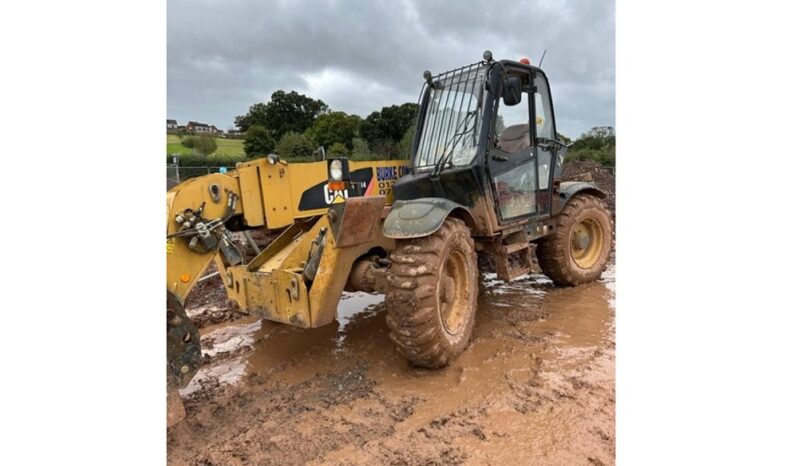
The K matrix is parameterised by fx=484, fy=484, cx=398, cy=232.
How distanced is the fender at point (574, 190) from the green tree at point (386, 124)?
→ 19.6m

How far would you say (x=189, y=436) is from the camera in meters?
2.91

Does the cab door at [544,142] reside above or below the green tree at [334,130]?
below

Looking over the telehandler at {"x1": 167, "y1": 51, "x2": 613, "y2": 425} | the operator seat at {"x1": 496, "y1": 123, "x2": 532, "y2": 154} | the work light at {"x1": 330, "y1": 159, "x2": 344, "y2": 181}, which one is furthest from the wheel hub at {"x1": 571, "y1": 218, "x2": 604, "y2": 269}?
the work light at {"x1": 330, "y1": 159, "x2": 344, "y2": 181}

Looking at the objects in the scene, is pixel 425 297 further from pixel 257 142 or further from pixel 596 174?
pixel 257 142

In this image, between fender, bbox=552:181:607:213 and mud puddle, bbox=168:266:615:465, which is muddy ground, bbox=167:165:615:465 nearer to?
mud puddle, bbox=168:266:615:465

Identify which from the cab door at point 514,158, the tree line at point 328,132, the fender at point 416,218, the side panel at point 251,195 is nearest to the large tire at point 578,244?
the cab door at point 514,158

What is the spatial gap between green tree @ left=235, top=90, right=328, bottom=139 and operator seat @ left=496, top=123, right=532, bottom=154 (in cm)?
2211

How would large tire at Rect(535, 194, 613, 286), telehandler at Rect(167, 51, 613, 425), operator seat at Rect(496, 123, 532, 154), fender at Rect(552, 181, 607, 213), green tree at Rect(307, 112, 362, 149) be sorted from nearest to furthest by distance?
telehandler at Rect(167, 51, 613, 425)
operator seat at Rect(496, 123, 532, 154)
large tire at Rect(535, 194, 613, 286)
fender at Rect(552, 181, 607, 213)
green tree at Rect(307, 112, 362, 149)

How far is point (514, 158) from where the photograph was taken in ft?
16.3

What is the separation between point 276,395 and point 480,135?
9.45ft

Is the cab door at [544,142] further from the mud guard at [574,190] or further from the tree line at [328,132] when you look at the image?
the tree line at [328,132]

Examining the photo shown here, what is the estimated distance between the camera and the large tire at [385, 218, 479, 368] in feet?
11.0

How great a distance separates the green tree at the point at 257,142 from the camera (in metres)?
20.8

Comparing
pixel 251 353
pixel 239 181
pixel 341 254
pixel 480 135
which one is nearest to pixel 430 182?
pixel 480 135
